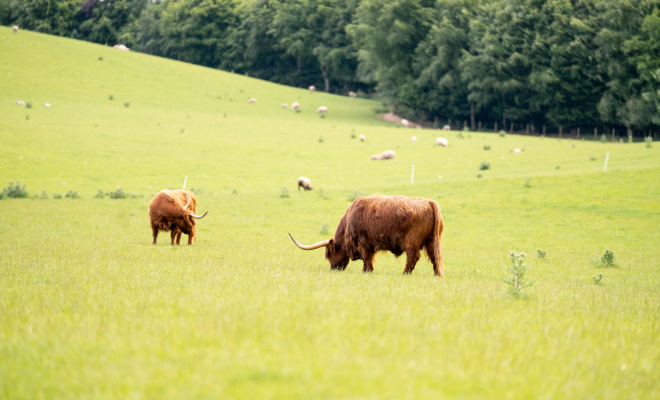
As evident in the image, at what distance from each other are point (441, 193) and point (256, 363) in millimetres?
26024

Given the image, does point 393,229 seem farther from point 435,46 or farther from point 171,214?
point 435,46

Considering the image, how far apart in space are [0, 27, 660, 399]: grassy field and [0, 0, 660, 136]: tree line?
52.0 feet

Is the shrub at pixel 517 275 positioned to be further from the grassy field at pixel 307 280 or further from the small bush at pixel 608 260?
the small bush at pixel 608 260

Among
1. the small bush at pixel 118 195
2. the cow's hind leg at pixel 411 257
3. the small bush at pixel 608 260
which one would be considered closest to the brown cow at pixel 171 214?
the cow's hind leg at pixel 411 257

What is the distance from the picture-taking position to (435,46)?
72750 millimetres

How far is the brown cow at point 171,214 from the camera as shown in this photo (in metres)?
16.2

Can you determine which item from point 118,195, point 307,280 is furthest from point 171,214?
point 118,195

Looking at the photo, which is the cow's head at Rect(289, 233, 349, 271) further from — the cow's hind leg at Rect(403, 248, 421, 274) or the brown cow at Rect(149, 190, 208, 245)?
the brown cow at Rect(149, 190, 208, 245)

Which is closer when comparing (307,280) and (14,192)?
(307,280)

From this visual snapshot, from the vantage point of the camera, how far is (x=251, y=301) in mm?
6680

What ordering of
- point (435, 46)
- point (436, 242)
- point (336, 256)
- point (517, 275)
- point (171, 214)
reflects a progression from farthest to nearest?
point (435, 46), point (171, 214), point (336, 256), point (436, 242), point (517, 275)

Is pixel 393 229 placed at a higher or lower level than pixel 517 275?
higher

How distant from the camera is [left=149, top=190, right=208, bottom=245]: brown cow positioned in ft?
53.1

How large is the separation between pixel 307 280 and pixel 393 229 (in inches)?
105
